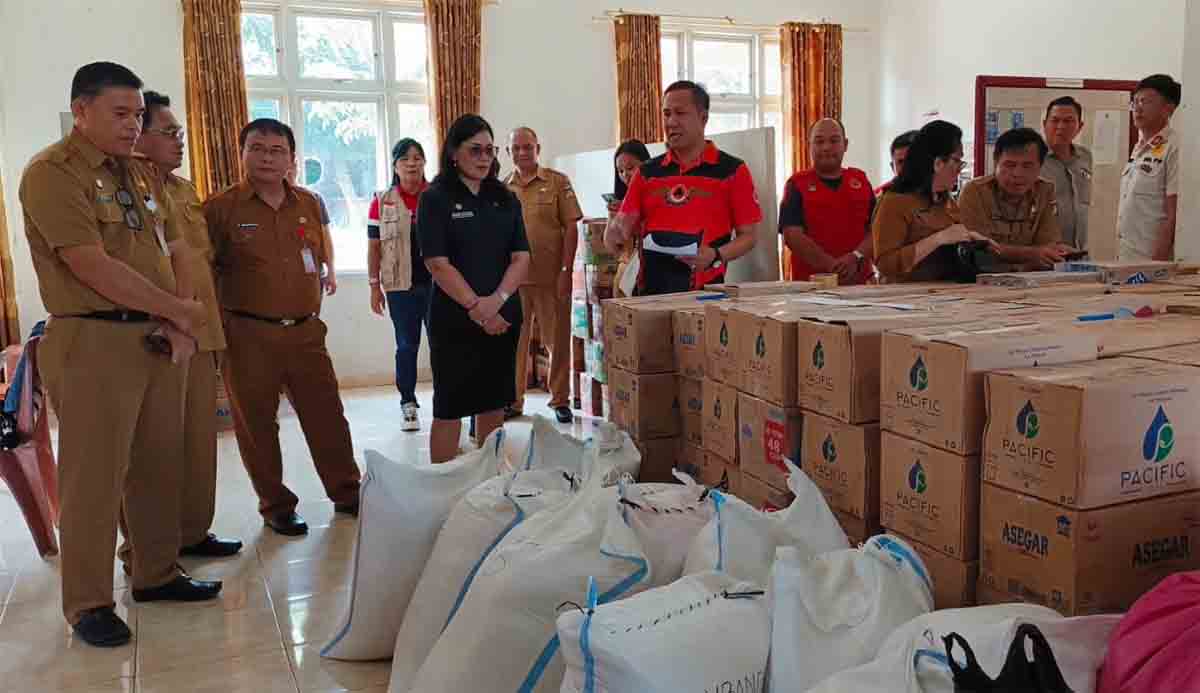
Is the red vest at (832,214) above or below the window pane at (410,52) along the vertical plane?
below

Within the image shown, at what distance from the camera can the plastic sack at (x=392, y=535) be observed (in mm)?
2281

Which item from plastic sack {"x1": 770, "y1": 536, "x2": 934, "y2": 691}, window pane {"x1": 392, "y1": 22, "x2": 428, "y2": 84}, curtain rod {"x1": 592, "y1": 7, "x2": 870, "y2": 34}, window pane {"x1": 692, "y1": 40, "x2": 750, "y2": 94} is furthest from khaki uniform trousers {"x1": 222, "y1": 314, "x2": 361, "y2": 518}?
window pane {"x1": 692, "y1": 40, "x2": 750, "y2": 94}

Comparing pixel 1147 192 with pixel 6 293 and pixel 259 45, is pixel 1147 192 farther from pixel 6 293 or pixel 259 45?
pixel 6 293

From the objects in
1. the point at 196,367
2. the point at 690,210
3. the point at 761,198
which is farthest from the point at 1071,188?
the point at 196,367

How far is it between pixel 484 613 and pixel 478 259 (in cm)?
181

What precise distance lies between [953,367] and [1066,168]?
3465 millimetres

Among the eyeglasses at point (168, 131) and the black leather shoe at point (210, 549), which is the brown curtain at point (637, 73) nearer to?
the eyeglasses at point (168, 131)

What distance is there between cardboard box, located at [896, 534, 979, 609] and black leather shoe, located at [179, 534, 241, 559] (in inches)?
98.5

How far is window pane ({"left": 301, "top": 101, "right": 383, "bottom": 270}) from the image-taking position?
720cm

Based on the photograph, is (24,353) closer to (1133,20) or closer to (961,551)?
(961,551)

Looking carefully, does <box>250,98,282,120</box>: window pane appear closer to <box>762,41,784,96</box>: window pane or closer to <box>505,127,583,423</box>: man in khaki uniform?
<box>505,127,583,423</box>: man in khaki uniform

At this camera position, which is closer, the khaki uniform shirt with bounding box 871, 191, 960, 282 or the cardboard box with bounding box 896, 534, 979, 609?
the cardboard box with bounding box 896, 534, 979, 609

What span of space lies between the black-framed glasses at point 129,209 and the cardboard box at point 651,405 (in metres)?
1.42

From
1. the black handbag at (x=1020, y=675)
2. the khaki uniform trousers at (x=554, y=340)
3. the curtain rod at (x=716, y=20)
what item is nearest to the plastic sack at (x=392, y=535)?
the black handbag at (x=1020, y=675)
